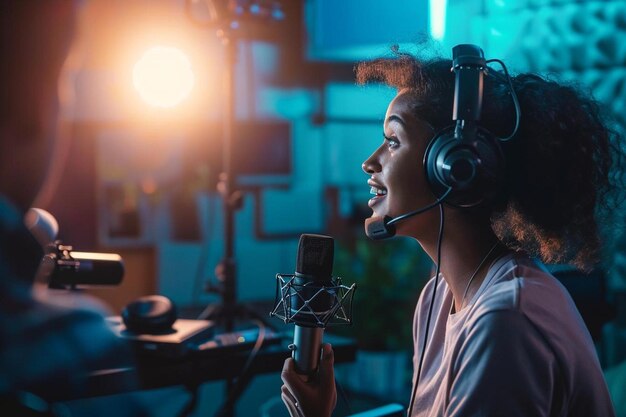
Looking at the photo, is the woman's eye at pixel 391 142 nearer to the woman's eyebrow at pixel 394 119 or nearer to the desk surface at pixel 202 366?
the woman's eyebrow at pixel 394 119

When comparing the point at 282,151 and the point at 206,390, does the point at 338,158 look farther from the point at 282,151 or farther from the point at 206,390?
the point at 206,390

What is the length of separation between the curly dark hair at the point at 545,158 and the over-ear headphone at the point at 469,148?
0.10 meters

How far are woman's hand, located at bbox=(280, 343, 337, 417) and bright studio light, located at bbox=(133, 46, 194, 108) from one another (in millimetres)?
1915

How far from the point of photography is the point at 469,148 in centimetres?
100

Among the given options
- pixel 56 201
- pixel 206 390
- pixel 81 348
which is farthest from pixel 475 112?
pixel 56 201

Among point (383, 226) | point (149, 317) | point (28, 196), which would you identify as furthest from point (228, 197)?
point (28, 196)

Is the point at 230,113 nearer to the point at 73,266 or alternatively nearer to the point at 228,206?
the point at 228,206

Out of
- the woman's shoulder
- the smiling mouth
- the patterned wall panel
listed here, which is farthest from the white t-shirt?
the patterned wall panel

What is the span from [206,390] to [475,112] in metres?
2.42

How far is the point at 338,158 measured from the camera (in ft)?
13.4

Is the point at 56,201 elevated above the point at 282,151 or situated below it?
below

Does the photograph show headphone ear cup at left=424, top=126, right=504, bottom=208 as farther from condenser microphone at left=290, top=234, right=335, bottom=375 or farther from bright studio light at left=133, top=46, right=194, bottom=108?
bright studio light at left=133, top=46, right=194, bottom=108

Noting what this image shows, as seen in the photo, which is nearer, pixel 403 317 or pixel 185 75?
pixel 185 75

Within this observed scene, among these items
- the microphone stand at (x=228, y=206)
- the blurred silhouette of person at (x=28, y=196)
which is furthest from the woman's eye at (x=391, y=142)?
the microphone stand at (x=228, y=206)
